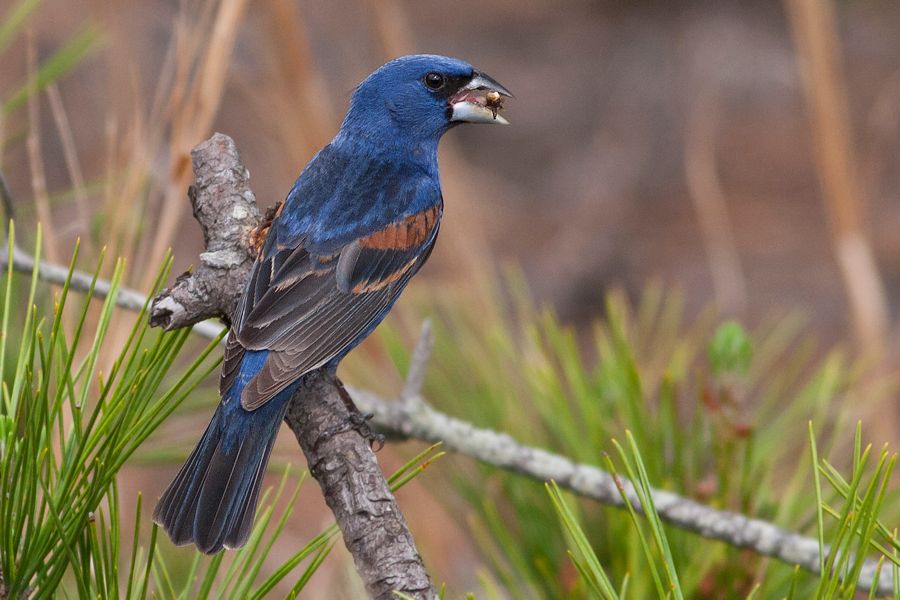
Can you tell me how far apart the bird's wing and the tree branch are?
95mm

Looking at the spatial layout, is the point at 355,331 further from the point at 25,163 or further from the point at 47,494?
the point at 25,163

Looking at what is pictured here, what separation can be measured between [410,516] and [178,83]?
1668 millimetres

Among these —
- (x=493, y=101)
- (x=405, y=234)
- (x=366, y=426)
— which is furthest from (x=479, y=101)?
(x=366, y=426)

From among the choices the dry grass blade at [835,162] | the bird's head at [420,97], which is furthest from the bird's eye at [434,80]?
the dry grass blade at [835,162]

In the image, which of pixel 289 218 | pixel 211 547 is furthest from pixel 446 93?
pixel 211 547

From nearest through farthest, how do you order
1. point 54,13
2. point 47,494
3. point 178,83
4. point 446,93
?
1. point 47,494
2. point 178,83
3. point 446,93
4. point 54,13

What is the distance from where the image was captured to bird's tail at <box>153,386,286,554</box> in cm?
187

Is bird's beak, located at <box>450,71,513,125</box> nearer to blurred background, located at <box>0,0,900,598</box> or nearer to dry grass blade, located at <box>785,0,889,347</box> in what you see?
dry grass blade, located at <box>785,0,889,347</box>

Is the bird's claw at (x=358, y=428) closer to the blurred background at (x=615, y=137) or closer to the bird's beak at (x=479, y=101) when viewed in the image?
the bird's beak at (x=479, y=101)

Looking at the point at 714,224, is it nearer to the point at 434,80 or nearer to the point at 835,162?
the point at 835,162

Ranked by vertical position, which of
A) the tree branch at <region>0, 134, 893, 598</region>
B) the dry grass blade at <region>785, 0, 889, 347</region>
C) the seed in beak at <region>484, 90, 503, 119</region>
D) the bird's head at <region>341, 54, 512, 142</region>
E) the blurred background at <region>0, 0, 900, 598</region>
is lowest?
the tree branch at <region>0, 134, 893, 598</region>

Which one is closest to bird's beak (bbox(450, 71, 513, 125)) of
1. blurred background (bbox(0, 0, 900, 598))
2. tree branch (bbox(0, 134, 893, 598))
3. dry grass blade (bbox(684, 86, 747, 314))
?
tree branch (bbox(0, 134, 893, 598))

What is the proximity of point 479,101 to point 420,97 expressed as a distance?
16 centimetres

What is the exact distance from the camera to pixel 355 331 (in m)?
2.51
